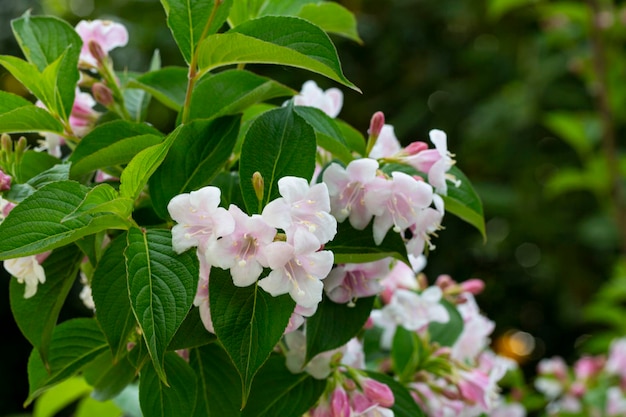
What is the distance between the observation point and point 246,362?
491mm

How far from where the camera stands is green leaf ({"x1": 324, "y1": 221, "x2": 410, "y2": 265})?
0.57m

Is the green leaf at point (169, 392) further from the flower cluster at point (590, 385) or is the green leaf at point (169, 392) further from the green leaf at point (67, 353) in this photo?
the flower cluster at point (590, 385)

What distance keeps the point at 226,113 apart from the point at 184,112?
5 centimetres

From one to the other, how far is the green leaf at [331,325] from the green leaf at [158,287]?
0.14m

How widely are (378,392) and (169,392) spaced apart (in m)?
0.18

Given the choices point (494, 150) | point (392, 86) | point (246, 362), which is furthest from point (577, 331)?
point (246, 362)

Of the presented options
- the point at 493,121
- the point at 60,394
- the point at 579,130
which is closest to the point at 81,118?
the point at 60,394

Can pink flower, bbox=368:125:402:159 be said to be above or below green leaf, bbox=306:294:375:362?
above

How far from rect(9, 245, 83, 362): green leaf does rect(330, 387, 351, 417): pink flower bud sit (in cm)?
24

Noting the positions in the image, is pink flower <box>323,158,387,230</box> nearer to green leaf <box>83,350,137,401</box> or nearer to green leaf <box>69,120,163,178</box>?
green leaf <box>69,120,163,178</box>

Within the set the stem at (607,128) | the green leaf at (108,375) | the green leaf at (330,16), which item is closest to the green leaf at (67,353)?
the green leaf at (108,375)

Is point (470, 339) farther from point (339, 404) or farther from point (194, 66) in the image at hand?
point (194, 66)

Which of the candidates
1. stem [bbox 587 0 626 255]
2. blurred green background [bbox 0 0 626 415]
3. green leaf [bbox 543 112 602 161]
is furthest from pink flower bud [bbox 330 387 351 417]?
blurred green background [bbox 0 0 626 415]

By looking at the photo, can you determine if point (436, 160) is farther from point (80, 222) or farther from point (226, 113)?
point (80, 222)
